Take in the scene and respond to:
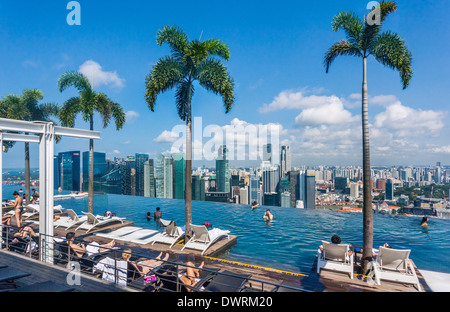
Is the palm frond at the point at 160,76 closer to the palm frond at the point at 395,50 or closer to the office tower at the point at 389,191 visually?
the palm frond at the point at 395,50

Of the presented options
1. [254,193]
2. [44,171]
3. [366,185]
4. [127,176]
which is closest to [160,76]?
[44,171]

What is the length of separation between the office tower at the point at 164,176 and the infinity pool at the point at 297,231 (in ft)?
91.5

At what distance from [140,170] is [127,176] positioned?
2.85m

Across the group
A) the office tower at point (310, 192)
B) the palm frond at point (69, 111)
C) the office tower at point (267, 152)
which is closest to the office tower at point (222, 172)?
the office tower at point (267, 152)

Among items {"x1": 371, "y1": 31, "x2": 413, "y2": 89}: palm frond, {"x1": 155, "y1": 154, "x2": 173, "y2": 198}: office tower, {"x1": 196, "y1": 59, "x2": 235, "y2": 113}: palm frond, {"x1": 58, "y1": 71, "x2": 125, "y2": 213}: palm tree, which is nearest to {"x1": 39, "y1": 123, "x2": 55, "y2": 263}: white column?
{"x1": 196, "y1": 59, "x2": 235, "y2": 113}: palm frond

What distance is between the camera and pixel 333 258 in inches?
254

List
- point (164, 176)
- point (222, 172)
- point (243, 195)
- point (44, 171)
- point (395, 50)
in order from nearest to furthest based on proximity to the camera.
→ point (44, 171) → point (395, 50) → point (243, 195) → point (222, 172) → point (164, 176)

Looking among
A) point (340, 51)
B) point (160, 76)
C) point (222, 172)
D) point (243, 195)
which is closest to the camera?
point (340, 51)

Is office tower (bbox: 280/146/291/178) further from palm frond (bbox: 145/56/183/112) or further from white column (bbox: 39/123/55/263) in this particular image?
white column (bbox: 39/123/55/263)

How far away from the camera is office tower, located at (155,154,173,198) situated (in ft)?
153

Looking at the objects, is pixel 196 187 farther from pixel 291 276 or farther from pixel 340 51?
pixel 340 51

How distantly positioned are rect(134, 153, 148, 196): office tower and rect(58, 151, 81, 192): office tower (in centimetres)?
1228

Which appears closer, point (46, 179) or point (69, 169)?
point (46, 179)

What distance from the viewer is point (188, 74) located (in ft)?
30.6
